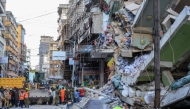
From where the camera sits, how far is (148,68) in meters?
12.6

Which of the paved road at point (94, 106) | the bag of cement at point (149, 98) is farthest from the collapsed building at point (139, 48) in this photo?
the paved road at point (94, 106)

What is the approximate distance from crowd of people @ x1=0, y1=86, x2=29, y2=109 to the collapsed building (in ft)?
17.0

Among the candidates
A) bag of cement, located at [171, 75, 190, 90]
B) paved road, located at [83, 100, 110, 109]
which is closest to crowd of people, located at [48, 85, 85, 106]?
paved road, located at [83, 100, 110, 109]

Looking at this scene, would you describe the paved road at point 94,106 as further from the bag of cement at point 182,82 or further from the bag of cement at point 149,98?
the bag of cement at point 182,82

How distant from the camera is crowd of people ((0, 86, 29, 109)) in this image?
16641 mm

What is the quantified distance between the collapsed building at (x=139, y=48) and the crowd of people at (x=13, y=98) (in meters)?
5.18

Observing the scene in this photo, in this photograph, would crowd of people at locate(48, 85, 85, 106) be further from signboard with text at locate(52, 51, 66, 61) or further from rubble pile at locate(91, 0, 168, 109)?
signboard with text at locate(52, 51, 66, 61)

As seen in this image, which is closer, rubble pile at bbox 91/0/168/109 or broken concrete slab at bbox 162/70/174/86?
broken concrete slab at bbox 162/70/174/86

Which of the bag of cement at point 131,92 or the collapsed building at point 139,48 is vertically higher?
the collapsed building at point 139,48

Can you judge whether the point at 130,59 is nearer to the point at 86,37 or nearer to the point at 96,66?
the point at 86,37

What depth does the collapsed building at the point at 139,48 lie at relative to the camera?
34.2ft

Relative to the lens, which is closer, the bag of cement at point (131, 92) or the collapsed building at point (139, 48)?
the collapsed building at point (139, 48)

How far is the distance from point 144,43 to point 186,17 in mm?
6784

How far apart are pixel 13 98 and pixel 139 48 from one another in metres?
8.90
